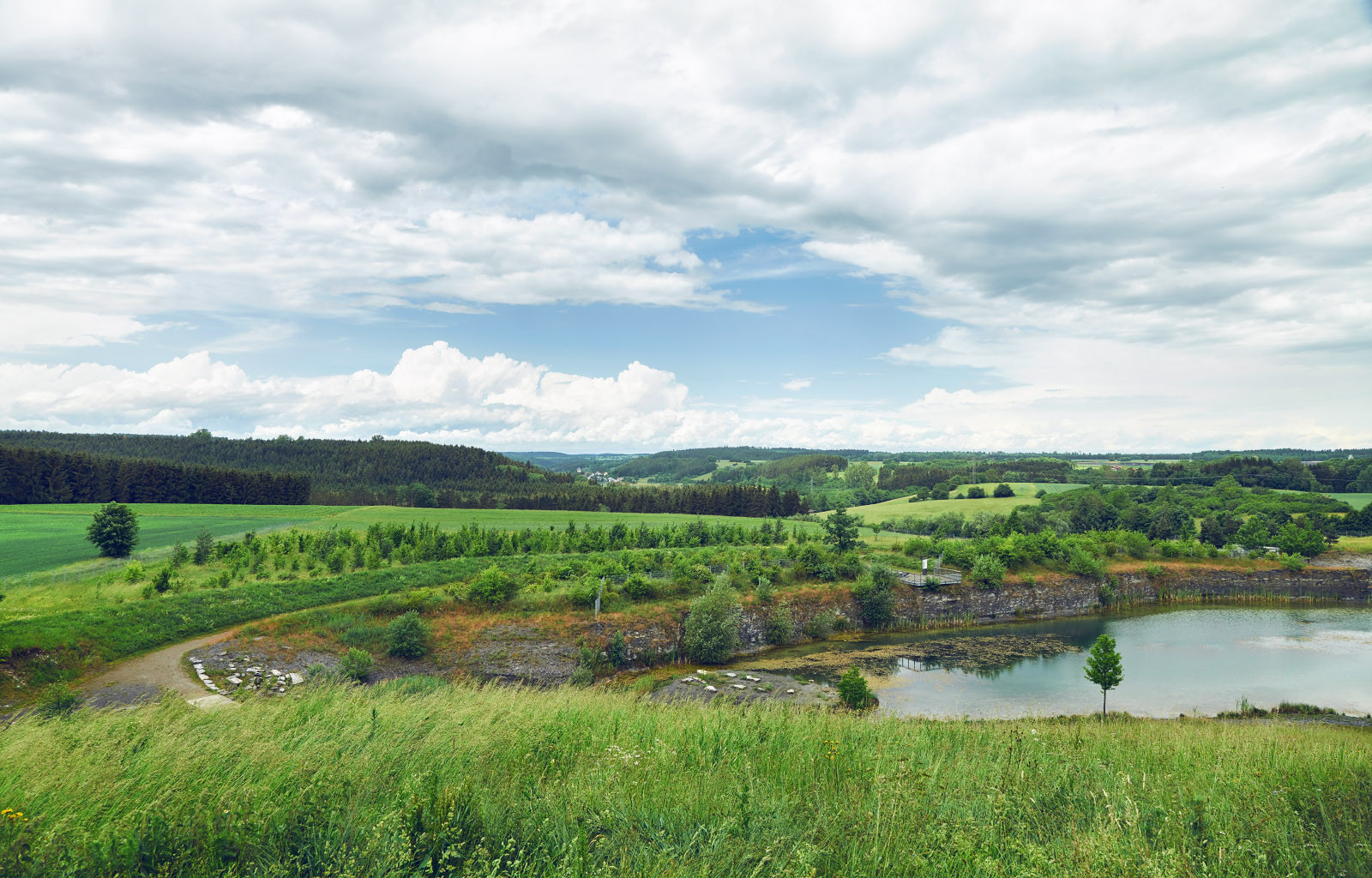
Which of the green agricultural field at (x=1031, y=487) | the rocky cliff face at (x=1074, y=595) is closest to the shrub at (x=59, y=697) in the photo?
the rocky cliff face at (x=1074, y=595)

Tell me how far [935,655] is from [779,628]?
11045 mm

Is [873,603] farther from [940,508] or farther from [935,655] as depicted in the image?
[940,508]

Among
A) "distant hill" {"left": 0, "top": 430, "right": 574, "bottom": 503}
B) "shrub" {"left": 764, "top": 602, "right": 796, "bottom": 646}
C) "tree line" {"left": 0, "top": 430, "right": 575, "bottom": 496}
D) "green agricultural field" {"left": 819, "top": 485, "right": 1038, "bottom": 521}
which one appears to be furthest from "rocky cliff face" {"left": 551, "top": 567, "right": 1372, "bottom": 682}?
"tree line" {"left": 0, "top": 430, "right": 575, "bottom": 496}

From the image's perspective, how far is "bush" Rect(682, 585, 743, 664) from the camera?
40156mm

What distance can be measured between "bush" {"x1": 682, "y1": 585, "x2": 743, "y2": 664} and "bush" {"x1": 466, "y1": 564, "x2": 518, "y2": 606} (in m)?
12.2

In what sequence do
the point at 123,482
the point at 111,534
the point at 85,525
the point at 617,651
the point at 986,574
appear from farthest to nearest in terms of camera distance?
the point at 123,482 → the point at 85,525 → the point at 986,574 → the point at 111,534 → the point at 617,651

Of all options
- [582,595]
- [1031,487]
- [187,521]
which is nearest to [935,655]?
[582,595]

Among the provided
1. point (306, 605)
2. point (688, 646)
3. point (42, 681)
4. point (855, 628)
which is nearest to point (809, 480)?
point (855, 628)

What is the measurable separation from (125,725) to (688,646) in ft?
119

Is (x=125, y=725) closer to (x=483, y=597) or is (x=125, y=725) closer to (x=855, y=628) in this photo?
(x=483, y=597)

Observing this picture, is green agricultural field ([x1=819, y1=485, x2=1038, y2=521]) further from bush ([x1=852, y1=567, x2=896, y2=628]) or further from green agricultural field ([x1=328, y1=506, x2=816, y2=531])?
bush ([x1=852, y1=567, x2=896, y2=628])

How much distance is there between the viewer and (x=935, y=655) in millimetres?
43656

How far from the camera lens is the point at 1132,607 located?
61.7 m

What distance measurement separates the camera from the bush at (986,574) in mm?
57906
